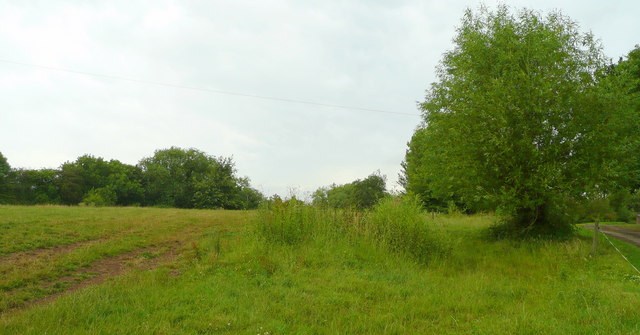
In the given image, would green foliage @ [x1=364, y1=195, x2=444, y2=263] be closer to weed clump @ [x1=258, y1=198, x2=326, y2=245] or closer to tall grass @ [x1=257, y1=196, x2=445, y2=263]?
tall grass @ [x1=257, y1=196, x2=445, y2=263]

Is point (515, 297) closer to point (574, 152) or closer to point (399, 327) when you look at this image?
point (399, 327)

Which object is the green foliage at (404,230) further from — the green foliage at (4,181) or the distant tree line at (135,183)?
the green foliage at (4,181)

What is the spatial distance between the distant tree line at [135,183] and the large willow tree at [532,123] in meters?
36.0

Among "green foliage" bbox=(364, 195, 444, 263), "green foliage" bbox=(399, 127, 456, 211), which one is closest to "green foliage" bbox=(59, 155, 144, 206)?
"green foliage" bbox=(399, 127, 456, 211)

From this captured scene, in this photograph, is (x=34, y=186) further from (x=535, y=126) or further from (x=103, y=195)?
(x=535, y=126)

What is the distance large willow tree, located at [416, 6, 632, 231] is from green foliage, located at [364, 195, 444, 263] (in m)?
3.05

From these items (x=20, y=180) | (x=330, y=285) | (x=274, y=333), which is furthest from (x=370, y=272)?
(x=20, y=180)

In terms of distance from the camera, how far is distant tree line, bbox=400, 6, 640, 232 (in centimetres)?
1347

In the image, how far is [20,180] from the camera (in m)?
58.3

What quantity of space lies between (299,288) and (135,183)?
69221 millimetres

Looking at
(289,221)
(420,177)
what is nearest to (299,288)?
(289,221)

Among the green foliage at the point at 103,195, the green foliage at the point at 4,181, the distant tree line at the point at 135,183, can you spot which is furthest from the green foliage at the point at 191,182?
the green foliage at the point at 4,181

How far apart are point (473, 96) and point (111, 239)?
46.6ft

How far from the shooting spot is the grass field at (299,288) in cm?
558
